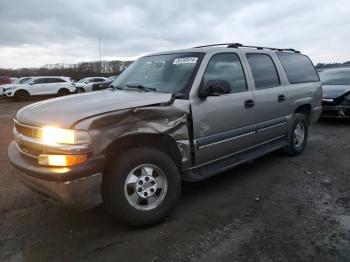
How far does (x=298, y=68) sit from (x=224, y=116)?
2.81 metres

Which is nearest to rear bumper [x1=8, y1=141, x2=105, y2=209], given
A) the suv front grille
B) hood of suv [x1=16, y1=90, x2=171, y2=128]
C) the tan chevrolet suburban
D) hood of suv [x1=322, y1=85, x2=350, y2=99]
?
the tan chevrolet suburban

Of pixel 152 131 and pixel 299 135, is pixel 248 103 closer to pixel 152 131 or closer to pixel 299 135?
pixel 152 131

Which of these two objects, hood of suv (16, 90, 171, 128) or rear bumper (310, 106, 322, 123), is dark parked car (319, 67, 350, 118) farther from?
hood of suv (16, 90, 171, 128)

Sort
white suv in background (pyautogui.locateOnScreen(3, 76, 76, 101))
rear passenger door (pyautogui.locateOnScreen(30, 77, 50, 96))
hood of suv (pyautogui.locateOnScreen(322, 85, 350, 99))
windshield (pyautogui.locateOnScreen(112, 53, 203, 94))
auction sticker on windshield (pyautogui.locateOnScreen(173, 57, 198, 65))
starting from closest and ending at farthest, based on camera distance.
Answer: windshield (pyautogui.locateOnScreen(112, 53, 203, 94)) < auction sticker on windshield (pyautogui.locateOnScreen(173, 57, 198, 65)) < hood of suv (pyautogui.locateOnScreen(322, 85, 350, 99)) < white suv in background (pyautogui.locateOnScreen(3, 76, 76, 101)) < rear passenger door (pyautogui.locateOnScreen(30, 77, 50, 96))

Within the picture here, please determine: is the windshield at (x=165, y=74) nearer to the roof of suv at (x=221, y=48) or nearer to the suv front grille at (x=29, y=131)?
the roof of suv at (x=221, y=48)

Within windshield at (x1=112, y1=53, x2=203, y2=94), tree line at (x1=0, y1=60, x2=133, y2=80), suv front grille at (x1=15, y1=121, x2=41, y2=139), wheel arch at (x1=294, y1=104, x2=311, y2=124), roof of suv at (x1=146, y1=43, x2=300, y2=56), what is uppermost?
tree line at (x1=0, y1=60, x2=133, y2=80)

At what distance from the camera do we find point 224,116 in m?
4.39

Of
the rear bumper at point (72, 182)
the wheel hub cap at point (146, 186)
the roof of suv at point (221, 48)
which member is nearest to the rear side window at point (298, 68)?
the roof of suv at point (221, 48)

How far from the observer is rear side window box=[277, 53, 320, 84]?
19.9 feet

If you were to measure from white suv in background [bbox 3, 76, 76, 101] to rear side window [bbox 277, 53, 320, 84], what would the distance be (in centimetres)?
2084

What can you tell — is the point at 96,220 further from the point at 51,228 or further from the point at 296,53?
the point at 296,53

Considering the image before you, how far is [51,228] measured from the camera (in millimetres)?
3730

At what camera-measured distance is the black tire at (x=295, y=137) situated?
20.1 feet

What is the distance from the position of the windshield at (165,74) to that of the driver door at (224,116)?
8.2 inches
